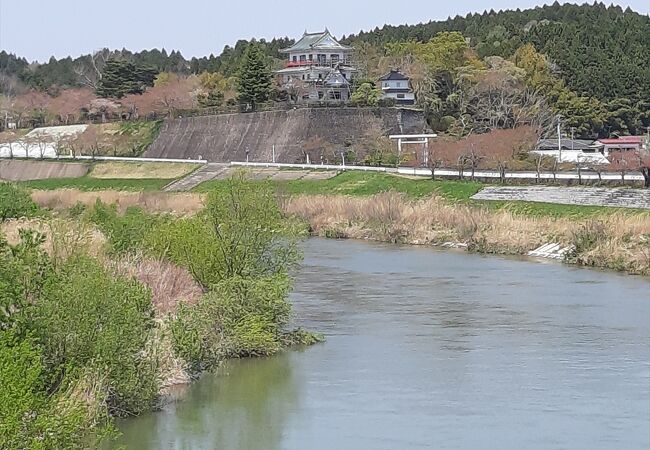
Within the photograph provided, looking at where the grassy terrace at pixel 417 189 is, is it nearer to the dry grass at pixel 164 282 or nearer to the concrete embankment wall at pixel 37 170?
the concrete embankment wall at pixel 37 170

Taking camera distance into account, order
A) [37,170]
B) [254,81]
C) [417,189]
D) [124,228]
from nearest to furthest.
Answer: [124,228]
[417,189]
[254,81]
[37,170]

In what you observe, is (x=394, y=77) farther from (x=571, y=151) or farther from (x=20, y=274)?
(x=20, y=274)

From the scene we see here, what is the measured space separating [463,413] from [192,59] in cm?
8752

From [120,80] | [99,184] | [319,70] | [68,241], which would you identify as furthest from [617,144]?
[68,241]

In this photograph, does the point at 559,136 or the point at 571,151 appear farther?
the point at 571,151

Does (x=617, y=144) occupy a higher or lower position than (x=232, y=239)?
lower

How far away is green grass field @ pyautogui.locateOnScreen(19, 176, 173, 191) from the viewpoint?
52.9 metres

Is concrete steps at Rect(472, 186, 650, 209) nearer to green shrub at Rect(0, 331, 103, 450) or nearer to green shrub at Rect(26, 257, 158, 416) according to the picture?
green shrub at Rect(26, 257, 158, 416)

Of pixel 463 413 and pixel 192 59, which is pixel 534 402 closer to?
pixel 463 413

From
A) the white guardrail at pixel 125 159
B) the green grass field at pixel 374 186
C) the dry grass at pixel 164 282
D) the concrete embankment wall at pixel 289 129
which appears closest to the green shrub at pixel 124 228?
the dry grass at pixel 164 282

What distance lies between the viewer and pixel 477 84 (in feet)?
190

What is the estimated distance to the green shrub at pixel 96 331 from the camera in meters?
12.9

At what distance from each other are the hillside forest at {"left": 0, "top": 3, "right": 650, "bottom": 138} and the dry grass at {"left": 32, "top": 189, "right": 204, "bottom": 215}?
1378cm

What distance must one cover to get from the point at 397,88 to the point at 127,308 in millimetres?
46491
